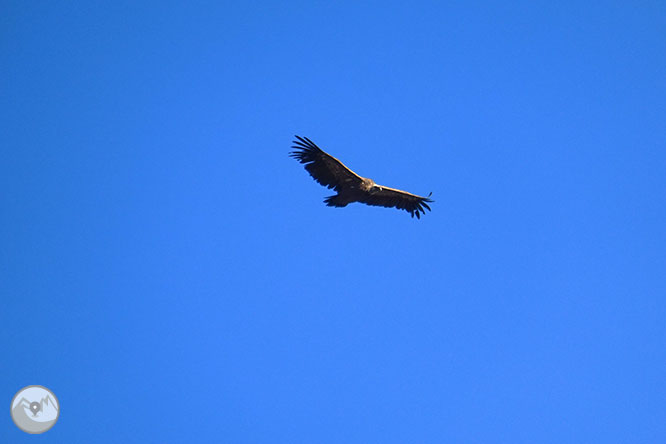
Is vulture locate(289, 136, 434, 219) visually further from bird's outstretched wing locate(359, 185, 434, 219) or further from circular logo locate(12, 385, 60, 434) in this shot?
circular logo locate(12, 385, 60, 434)

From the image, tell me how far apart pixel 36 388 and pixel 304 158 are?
1498 cm

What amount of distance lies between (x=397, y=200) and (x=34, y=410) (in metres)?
18.4

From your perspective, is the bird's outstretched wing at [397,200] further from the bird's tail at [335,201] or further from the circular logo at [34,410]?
the circular logo at [34,410]

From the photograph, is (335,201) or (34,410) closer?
(34,410)

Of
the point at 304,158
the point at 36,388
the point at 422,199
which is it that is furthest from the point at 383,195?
Result: the point at 36,388

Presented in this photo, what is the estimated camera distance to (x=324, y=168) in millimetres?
23953

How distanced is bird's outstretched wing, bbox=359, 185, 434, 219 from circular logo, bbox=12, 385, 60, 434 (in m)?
16.1

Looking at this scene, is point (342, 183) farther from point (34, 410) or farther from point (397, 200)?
point (34, 410)

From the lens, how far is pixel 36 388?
22.3 m

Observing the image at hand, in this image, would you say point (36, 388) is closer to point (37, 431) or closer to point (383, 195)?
point (37, 431)

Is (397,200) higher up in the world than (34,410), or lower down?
higher up

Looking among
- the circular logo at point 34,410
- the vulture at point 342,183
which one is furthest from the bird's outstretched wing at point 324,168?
the circular logo at point 34,410

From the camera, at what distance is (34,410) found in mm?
21672

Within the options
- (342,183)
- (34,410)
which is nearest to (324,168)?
(342,183)
